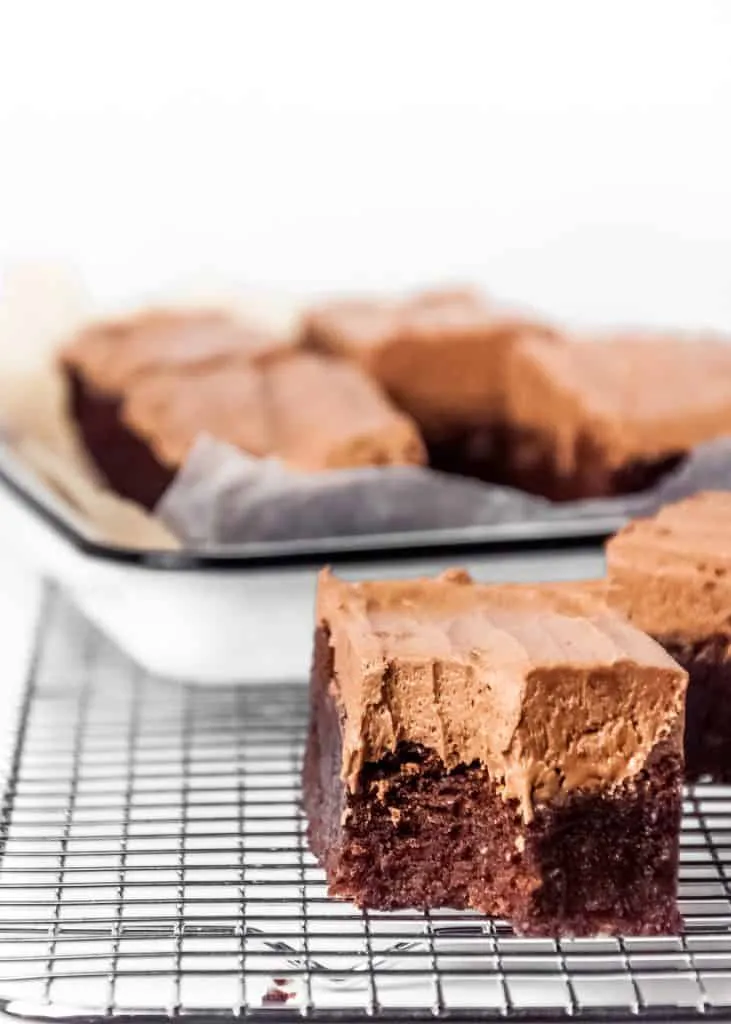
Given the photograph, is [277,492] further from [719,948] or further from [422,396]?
[719,948]

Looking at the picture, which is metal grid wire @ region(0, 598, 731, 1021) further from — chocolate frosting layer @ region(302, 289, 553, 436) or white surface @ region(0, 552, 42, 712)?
chocolate frosting layer @ region(302, 289, 553, 436)

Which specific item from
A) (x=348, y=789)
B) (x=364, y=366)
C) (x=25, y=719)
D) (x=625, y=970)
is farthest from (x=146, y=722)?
(x=364, y=366)

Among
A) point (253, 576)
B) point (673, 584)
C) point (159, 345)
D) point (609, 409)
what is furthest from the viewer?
point (159, 345)

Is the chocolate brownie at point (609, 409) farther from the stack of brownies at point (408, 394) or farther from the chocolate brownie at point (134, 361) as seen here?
the chocolate brownie at point (134, 361)

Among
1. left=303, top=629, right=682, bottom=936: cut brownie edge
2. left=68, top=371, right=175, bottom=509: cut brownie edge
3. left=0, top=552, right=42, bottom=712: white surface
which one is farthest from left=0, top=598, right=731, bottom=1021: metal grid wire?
left=68, top=371, right=175, bottom=509: cut brownie edge

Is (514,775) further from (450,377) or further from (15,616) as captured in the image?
(450,377)

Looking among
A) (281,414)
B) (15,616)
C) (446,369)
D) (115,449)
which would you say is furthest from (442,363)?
(15,616)
